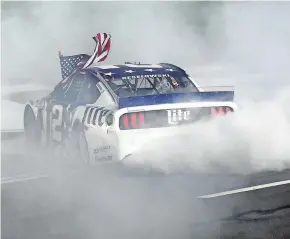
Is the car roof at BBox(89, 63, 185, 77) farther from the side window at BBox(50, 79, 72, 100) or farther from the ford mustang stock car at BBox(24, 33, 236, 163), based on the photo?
the side window at BBox(50, 79, 72, 100)

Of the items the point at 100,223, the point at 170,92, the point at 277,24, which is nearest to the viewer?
the point at 100,223

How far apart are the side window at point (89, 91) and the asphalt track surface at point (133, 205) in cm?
65

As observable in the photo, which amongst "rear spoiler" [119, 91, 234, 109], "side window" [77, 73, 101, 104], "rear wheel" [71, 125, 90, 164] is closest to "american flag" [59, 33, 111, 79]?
"side window" [77, 73, 101, 104]

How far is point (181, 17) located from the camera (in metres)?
6.85

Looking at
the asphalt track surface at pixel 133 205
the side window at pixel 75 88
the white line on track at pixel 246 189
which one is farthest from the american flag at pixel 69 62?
the white line on track at pixel 246 189

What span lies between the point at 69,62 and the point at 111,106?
133 cm

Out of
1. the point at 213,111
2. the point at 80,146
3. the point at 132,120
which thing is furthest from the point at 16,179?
the point at 213,111

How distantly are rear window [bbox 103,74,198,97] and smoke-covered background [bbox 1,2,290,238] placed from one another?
0.46 meters

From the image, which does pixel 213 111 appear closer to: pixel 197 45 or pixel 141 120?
pixel 141 120

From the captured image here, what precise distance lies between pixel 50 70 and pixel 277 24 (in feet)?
9.63

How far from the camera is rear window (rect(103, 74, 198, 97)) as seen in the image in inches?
227

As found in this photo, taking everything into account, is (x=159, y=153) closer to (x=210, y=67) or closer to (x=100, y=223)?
(x=100, y=223)

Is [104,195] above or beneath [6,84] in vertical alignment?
beneath

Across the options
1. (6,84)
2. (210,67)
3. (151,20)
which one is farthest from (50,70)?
(210,67)
